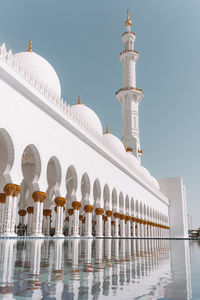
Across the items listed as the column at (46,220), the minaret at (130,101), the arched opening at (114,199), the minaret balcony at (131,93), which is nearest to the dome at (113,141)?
the arched opening at (114,199)

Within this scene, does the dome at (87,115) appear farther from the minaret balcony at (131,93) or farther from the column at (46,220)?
the minaret balcony at (131,93)

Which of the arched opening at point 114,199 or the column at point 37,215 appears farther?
the arched opening at point 114,199

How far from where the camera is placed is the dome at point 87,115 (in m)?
18.7

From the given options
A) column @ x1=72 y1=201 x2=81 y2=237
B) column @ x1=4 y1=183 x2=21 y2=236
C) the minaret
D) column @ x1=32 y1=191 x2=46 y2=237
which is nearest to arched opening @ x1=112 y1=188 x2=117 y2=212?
column @ x1=72 y1=201 x2=81 y2=237

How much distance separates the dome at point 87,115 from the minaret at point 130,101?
Answer: 10.5 meters

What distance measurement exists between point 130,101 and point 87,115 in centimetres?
1222

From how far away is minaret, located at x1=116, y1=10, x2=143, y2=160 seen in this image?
1180 inches

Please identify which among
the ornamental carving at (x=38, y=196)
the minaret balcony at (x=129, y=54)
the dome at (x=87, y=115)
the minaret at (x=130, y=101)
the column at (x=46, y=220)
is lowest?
the column at (x=46, y=220)

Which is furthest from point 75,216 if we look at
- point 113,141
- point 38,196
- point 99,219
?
point 113,141

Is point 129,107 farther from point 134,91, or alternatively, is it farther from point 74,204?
point 74,204

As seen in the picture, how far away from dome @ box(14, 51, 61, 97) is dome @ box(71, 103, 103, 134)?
13.3ft

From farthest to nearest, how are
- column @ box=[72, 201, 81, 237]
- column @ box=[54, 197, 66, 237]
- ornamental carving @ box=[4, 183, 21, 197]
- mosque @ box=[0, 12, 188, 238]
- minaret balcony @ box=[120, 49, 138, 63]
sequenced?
minaret balcony @ box=[120, 49, 138, 63], column @ box=[72, 201, 81, 237], column @ box=[54, 197, 66, 237], mosque @ box=[0, 12, 188, 238], ornamental carving @ box=[4, 183, 21, 197]

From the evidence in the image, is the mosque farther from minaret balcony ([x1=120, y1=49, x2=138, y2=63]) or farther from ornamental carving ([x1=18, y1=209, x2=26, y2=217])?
minaret balcony ([x1=120, y1=49, x2=138, y2=63])

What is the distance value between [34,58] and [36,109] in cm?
415
